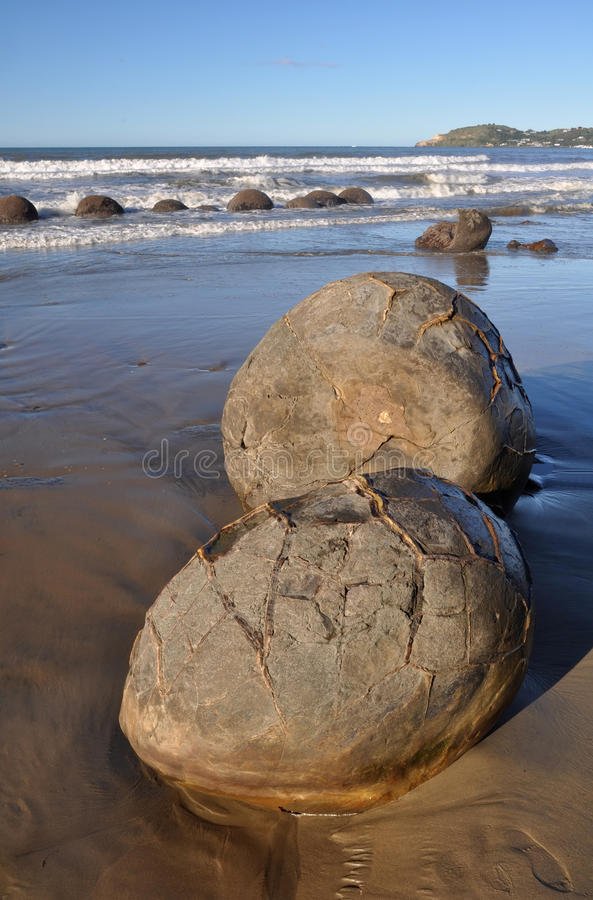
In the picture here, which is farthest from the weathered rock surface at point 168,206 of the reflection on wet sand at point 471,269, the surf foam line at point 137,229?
the reflection on wet sand at point 471,269

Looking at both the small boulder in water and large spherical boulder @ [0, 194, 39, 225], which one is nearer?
large spherical boulder @ [0, 194, 39, 225]

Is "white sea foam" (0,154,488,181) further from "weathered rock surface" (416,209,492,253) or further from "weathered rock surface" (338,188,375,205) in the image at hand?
"weathered rock surface" (416,209,492,253)

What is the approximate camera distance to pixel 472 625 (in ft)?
7.57

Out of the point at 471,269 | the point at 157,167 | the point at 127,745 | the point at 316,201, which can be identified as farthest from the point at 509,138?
the point at 127,745

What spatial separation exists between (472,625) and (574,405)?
3.87 meters

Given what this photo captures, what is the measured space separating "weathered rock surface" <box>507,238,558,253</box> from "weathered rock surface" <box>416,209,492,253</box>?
0.57 metres

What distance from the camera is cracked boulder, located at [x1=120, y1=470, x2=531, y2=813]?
2.16m

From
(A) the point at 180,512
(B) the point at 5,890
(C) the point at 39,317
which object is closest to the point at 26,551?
(A) the point at 180,512

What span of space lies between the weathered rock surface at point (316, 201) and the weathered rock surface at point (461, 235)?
379 inches

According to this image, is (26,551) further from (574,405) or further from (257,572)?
(574,405)

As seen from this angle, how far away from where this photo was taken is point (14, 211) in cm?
1927

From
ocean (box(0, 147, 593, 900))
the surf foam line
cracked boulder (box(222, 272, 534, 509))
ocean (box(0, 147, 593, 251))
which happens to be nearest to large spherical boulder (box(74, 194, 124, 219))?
ocean (box(0, 147, 593, 251))

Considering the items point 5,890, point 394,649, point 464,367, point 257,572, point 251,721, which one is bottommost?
point 5,890

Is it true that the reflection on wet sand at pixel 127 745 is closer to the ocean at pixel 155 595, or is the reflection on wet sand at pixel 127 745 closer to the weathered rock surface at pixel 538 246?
the ocean at pixel 155 595
